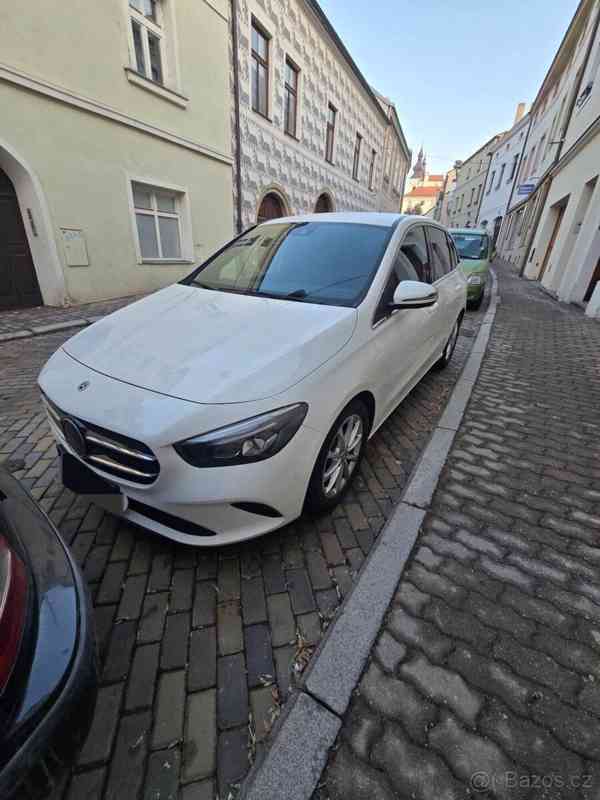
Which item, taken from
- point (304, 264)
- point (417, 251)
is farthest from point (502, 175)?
point (304, 264)

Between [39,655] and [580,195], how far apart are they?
554 inches

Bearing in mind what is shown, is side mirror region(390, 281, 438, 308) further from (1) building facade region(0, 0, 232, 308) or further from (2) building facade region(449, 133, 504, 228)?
(2) building facade region(449, 133, 504, 228)

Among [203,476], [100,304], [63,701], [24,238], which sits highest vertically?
[24,238]

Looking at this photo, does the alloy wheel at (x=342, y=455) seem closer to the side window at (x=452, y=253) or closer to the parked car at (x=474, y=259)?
the side window at (x=452, y=253)

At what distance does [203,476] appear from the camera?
4.97 ft

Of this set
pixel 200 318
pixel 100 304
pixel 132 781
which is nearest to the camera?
pixel 132 781

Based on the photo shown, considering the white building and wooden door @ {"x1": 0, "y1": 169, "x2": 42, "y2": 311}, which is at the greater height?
the white building

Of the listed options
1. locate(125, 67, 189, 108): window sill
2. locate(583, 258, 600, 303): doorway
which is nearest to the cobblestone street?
locate(125, 67, 189, 108): window sill

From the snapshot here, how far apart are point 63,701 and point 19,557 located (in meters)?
0.40

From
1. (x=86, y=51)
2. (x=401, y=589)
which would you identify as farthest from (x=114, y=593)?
(x=86, y=51)

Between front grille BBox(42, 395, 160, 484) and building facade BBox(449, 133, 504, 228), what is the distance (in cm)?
3975

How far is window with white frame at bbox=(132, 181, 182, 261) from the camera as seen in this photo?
8211mm

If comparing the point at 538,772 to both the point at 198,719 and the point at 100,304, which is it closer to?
the point at 198,719

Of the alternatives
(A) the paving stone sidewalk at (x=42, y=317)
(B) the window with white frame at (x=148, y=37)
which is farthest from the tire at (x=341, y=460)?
(B) the window with white frame at (x=148, y=37)
